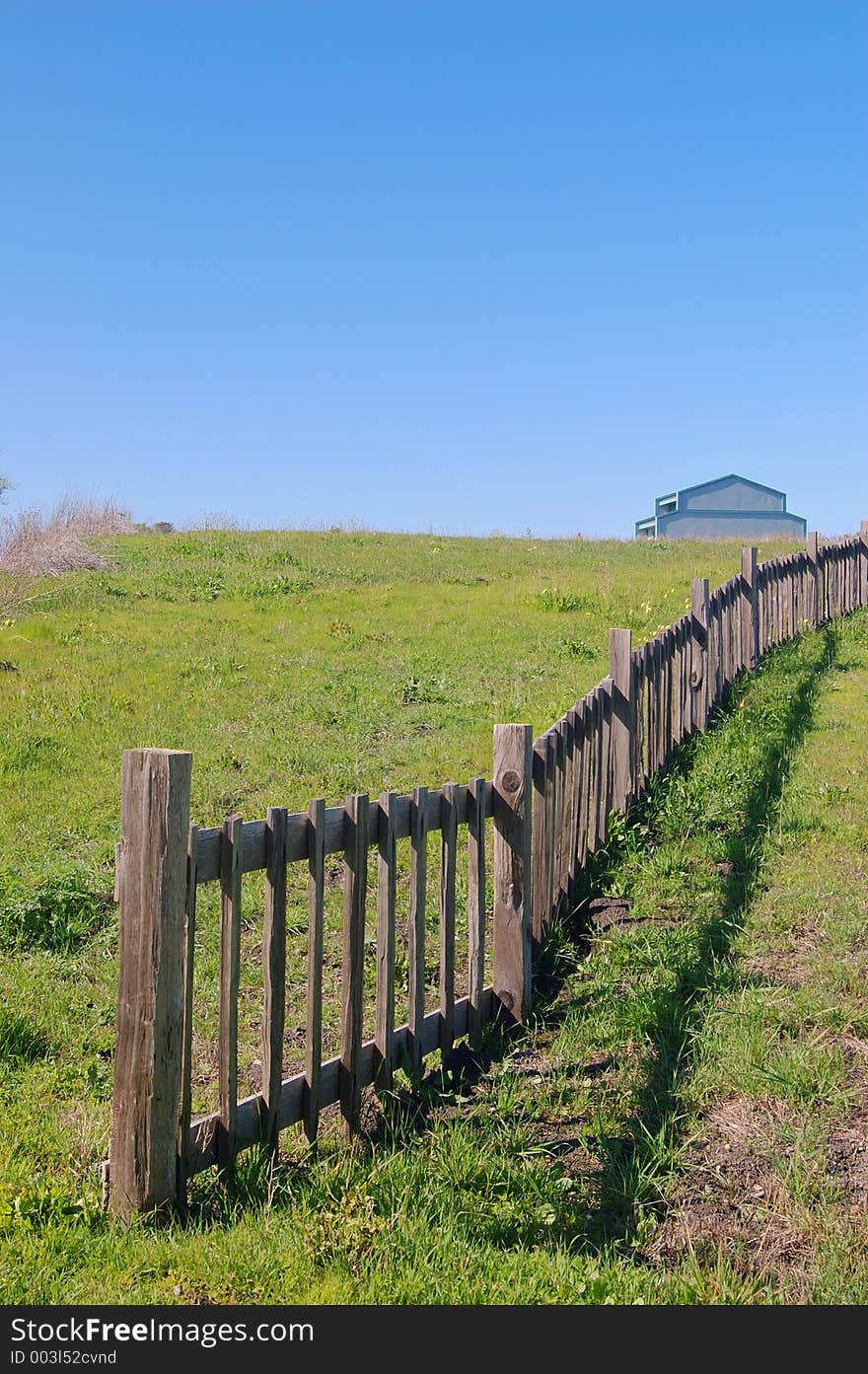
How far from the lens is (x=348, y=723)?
10734 millimetres

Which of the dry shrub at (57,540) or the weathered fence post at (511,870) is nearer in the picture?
the weathered fence post at (511,870)

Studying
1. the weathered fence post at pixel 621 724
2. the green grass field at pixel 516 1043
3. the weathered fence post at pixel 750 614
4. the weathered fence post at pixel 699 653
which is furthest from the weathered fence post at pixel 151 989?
the weathered fence post at pixel 750 614

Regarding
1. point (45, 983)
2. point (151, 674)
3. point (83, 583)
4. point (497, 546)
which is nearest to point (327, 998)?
point (45, 983)

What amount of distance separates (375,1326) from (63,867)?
14.7 ft

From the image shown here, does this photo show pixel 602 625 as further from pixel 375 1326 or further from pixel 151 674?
pixel 375 1326

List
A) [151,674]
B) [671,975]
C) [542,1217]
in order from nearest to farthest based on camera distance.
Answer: [542,1217] < [671,975] < [151,674]

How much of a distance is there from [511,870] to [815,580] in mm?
12976

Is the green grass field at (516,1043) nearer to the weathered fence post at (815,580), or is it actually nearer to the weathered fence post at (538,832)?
the weathered fence post at (538,832)

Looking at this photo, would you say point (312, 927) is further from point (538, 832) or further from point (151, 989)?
point (538, 832)

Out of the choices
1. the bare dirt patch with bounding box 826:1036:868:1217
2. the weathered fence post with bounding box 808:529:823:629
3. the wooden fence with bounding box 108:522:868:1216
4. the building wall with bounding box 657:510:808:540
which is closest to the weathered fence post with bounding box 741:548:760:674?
the weathered fence post with bounding box 808:529:823:629

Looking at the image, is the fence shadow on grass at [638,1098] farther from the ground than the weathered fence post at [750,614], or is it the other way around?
the weathered fence post at [750,614]

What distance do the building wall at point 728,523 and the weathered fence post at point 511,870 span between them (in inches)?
2225

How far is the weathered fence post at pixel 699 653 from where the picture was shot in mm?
10373

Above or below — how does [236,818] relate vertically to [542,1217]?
above
